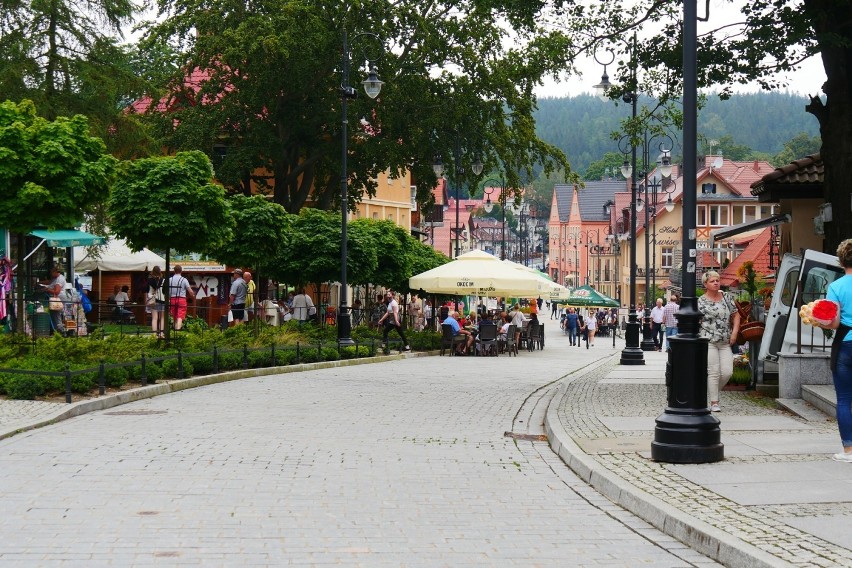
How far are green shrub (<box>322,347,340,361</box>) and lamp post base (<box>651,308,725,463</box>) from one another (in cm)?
1610

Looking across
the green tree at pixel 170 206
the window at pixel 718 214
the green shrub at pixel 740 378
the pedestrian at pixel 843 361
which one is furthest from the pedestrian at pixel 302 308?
the window at pixel 718 214

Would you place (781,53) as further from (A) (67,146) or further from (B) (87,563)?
(B) (87,563)

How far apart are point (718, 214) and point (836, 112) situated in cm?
8341

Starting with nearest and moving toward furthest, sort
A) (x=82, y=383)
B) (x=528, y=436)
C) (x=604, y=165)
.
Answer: (x=528, y=436)
(x=82, y=383)
(x=604, y=165)

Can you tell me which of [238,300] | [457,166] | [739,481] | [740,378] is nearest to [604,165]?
[457,166]

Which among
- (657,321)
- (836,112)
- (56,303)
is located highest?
(836,112)

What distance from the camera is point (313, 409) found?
1634cm

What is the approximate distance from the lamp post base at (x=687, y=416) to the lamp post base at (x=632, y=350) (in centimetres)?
1884

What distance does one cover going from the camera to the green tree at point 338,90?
3888 centimetres

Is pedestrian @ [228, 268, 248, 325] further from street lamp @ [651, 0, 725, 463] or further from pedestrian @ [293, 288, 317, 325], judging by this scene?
street lamp @ [651, 0, 725, 463]

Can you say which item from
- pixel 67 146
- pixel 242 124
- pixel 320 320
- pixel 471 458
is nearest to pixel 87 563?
pixel 471 458

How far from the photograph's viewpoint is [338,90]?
40.2 meters

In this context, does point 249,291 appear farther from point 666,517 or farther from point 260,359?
point 666,517

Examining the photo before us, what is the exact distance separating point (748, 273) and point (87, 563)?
688 inches
